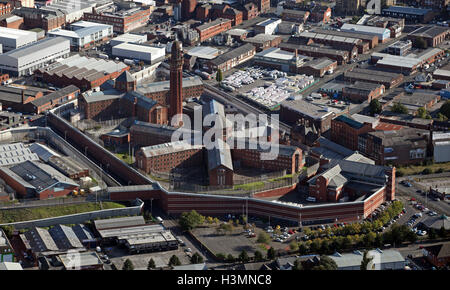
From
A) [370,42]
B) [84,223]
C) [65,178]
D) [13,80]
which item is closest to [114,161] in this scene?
[65,178]

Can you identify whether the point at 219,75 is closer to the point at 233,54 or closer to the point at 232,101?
the point at 232,101

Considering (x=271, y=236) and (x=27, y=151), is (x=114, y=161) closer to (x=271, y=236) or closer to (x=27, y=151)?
(x=27, y=151)

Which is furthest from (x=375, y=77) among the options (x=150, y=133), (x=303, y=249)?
(x=303, y=249)

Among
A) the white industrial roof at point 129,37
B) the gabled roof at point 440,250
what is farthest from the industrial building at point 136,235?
the white industrial roof at point 129,37

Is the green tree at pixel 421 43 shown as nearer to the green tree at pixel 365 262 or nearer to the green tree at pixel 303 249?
the green tree at pixel 303 249

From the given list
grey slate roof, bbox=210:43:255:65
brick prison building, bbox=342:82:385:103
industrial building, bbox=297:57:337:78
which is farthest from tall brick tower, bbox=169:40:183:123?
industrial building, bbox=297:57:337:78

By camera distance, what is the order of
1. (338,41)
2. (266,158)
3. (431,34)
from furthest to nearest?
(431,34) → (338,41) → (266,158)
